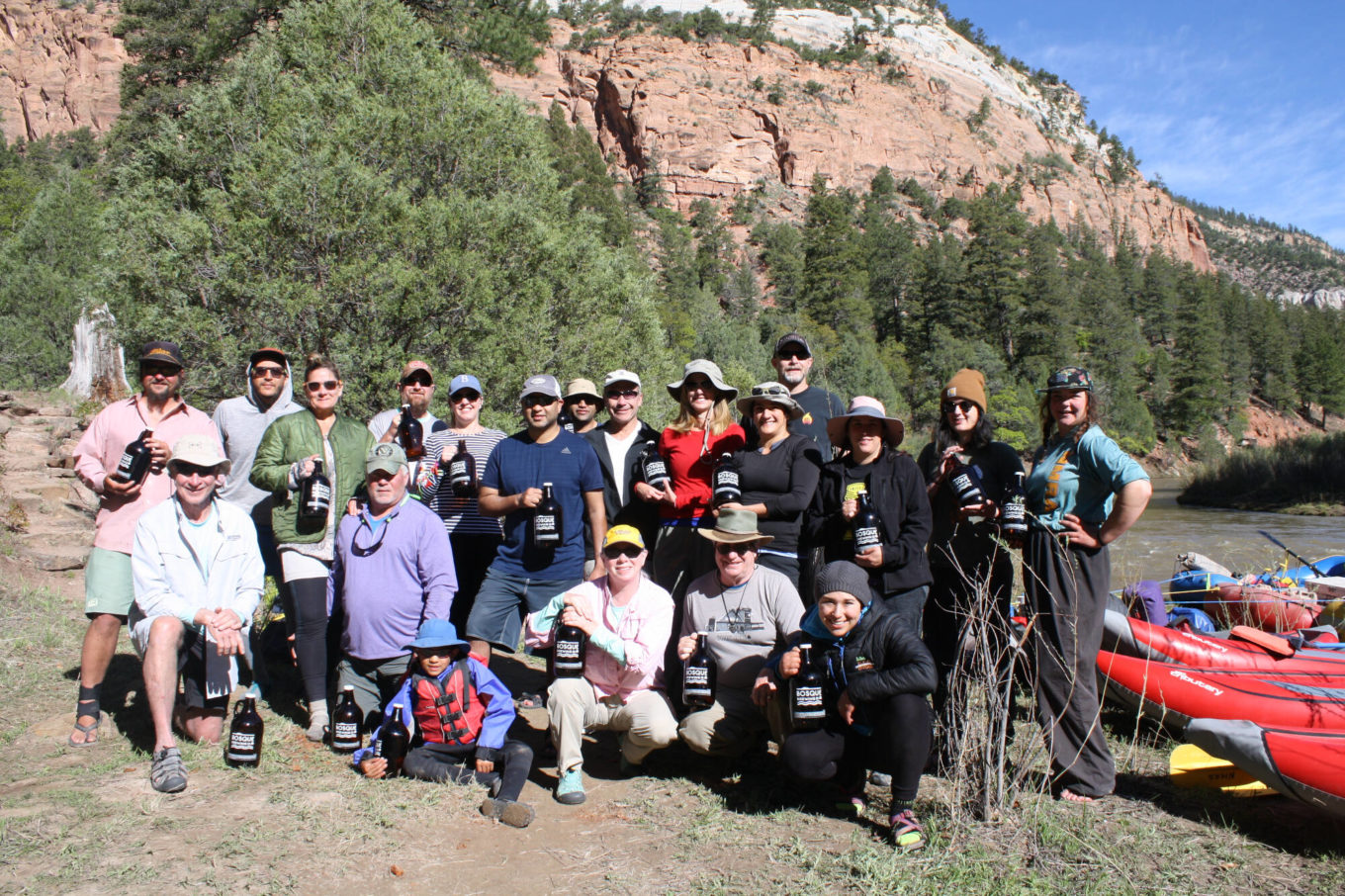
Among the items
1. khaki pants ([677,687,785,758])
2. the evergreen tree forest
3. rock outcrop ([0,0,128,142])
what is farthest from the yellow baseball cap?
rock outcrop ([0,0,128,142])

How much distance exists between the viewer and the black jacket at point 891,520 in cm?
386

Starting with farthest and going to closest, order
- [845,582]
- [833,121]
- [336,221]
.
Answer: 1. [833,121]
2. [336,221]
3. [845,582]

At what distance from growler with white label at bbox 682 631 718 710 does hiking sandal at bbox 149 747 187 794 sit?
229cm

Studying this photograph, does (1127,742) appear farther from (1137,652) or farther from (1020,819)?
(1020,819)

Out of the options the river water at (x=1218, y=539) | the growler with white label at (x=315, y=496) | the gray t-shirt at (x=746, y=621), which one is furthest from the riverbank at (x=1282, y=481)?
the growler with white label at (x=315, y=496)

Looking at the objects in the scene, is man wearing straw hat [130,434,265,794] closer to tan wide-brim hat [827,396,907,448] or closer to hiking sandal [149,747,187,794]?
hiking sandal [149,747,187,794]

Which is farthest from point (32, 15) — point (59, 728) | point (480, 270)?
point (59, 728)

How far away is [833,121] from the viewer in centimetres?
9506

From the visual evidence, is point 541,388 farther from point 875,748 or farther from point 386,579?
point 875,748

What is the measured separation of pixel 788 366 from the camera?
5.00 m

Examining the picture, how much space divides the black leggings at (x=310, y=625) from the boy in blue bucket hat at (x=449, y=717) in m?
0.67

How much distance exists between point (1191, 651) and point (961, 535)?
190cm

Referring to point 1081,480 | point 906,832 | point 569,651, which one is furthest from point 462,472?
point 1081,480

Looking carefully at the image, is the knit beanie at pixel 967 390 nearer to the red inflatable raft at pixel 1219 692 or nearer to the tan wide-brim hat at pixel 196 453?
the red inflatable raft at pixel 1219 692
